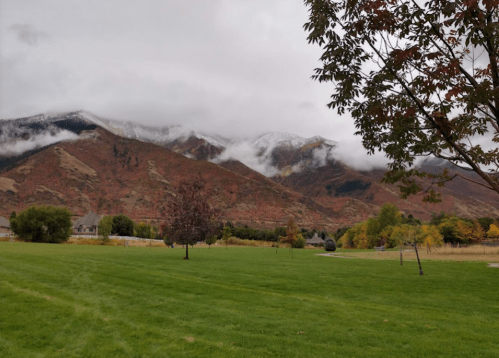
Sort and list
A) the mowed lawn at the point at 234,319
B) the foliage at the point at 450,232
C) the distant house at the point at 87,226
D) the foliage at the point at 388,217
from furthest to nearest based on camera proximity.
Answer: the distant house at the point at 87,226
the foliage at the point at 388,217
the foliage at the point at 450,232
the mowed lawn at the point at 234,319

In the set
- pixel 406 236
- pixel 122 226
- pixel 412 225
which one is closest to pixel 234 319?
pixel 406 236

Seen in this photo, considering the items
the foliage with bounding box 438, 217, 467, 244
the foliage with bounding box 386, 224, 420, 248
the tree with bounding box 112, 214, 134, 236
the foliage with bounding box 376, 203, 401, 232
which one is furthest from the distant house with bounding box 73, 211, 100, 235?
the foliage with bounding box 438, 217, 467, 244

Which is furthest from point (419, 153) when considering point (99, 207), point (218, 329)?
point (99, 207)

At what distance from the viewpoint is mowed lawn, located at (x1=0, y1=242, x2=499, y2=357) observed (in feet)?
25.0

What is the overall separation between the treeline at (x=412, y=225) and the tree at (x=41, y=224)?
6796 cm

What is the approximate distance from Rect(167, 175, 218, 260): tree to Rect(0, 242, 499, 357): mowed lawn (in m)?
18.6

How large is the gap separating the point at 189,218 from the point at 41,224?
47655 mm

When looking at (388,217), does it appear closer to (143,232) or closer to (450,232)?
(450,232)

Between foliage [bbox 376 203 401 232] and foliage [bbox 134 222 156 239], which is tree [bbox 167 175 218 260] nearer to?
foliage [bbox 376 203 401 232]

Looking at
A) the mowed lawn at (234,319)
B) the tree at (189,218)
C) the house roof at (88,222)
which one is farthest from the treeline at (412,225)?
the house roof at (88,222)

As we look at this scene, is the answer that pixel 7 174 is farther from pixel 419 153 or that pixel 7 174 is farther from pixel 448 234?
pixel 419 153

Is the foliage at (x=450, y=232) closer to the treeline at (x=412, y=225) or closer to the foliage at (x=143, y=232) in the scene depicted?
the treeline at (x=412, y=225)

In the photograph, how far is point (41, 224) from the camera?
6681cm

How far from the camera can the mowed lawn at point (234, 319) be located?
7621mm
